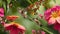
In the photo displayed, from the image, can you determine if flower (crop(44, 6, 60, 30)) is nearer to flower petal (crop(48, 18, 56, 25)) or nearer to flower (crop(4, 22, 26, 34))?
flower petal (crop(48, 18, 56, 25))

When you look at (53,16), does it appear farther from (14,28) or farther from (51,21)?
(14,28)

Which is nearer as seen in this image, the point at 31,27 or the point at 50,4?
the point at 31,27

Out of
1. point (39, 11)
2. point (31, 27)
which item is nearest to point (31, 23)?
point (31, 27)

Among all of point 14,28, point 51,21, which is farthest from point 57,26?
point 14,28

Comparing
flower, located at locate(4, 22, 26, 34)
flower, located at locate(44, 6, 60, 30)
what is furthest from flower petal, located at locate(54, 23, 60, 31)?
flower, located at locate(4, 22, 26, 34)

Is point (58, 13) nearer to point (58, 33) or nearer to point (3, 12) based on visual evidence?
point (58, 33)

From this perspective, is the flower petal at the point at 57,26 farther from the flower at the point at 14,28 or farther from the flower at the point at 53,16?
the flower at the point at 14,28
